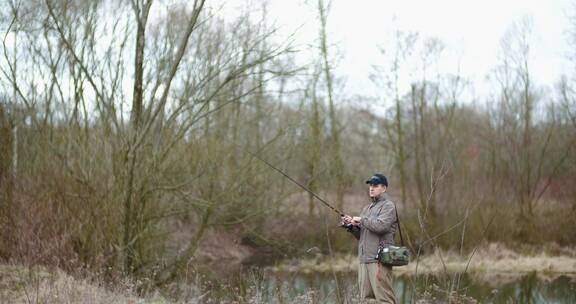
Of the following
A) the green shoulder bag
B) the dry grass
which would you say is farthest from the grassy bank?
the green shoulder bag

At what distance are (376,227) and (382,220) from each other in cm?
9

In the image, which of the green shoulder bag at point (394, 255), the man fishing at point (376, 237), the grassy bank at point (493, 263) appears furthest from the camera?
the grassy bank at point (493, 263)

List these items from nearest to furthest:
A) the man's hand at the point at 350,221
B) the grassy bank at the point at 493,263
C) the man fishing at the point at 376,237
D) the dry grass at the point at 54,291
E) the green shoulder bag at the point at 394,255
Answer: the green shoulder bag at the point at 394,255 < the man fishing at the point at 376,237 < the man's hand at the point at 350,221 < the dry grass at the point at 54,291 < the grassy bank at the point at 493,263

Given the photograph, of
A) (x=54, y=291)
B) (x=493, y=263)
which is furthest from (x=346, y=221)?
(x=493, y=263)

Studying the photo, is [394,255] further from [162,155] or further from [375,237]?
[162,155]

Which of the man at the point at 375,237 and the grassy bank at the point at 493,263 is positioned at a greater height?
the man at the point at 375,237

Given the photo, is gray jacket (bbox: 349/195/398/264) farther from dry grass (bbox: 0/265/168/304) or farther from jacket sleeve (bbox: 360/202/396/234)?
dry grass (bbox: 0/265/168/304)

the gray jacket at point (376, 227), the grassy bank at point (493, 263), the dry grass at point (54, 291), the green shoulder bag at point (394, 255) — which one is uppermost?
the gray jacket at point (376, 227)

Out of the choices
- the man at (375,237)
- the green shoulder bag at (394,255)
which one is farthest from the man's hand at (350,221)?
the green shoulder bag at (394,255)

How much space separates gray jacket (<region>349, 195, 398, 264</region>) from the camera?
643 centimetres

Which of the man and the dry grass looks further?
the dry grass

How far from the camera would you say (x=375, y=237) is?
662 centimetres

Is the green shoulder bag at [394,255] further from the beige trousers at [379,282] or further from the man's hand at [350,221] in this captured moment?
the man's hand at [350,221]

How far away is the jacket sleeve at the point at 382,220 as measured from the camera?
641 centimetres
